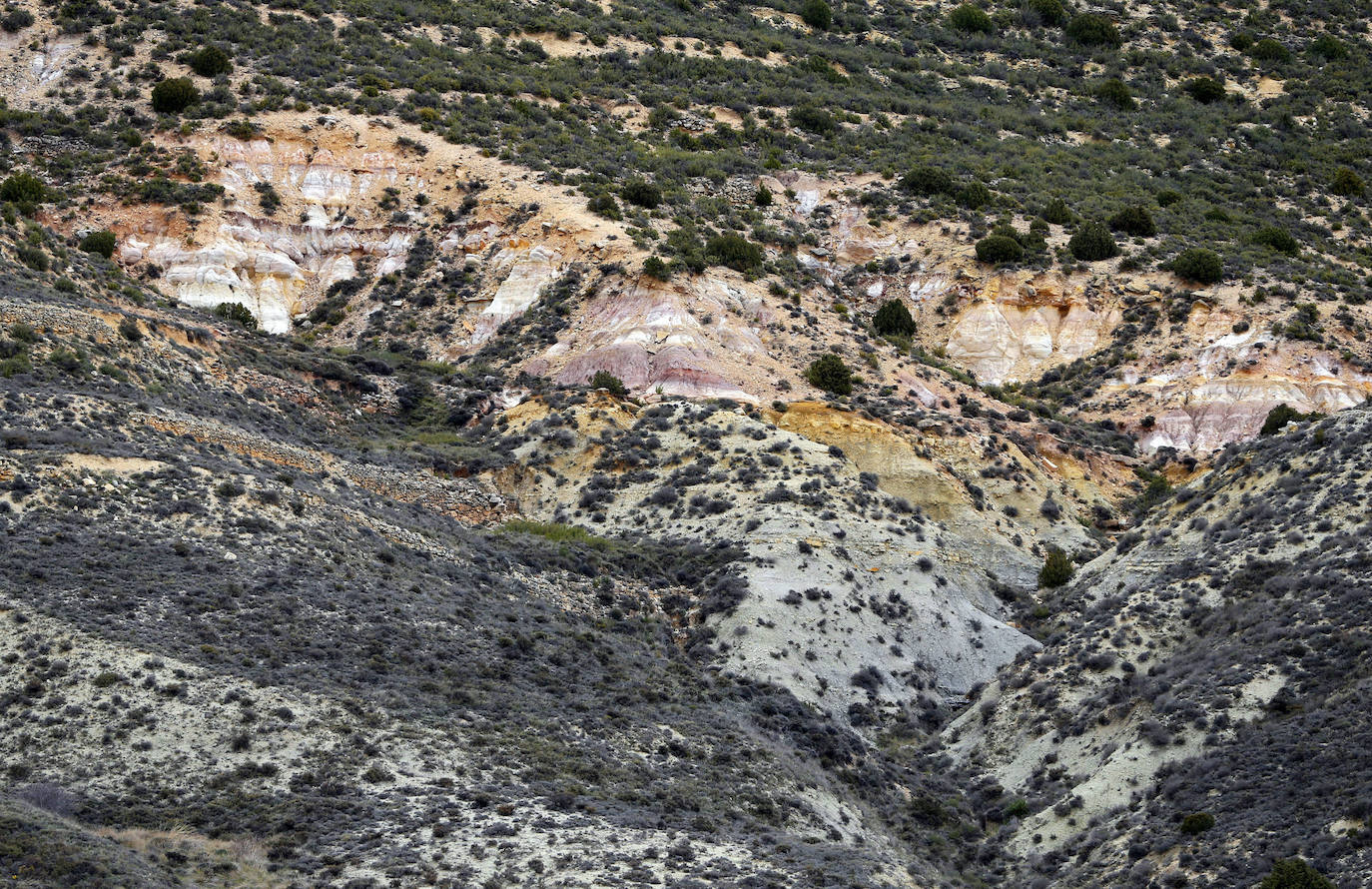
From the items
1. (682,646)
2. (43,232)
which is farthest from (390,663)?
(43,232)

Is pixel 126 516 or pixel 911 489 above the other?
pixel 126 516

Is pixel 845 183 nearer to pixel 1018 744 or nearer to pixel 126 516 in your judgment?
pixel 1018 744

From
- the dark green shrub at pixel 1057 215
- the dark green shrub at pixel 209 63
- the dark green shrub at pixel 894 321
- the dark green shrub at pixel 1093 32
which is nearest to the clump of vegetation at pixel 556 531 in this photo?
the dark green shrub at pixel 894 321

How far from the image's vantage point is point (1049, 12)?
9519 cm

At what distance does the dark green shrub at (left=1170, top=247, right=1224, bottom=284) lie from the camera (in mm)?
57500

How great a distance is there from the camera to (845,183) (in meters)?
67.6

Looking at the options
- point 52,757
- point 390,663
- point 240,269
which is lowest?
point 240,269

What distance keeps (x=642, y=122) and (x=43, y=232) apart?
31.8 metres

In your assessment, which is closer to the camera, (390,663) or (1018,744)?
A: (390,663)

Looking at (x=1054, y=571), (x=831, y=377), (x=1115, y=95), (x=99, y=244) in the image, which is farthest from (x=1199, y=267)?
(x=99, y=244)

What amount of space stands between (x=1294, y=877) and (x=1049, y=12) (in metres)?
80.7

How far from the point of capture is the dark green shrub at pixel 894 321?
59.1 metres

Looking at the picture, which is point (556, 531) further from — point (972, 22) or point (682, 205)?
point (972, 22)

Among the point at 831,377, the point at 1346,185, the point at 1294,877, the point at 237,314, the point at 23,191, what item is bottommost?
the point at 237,314
